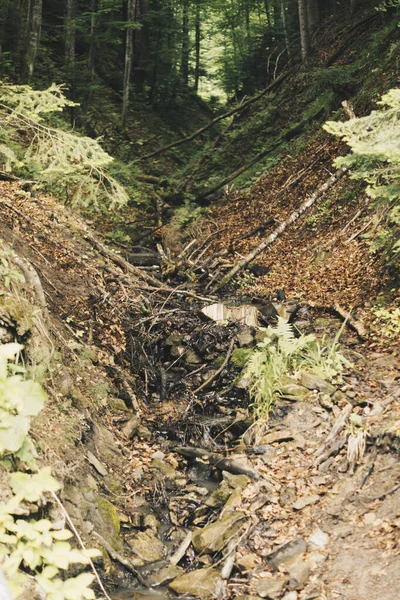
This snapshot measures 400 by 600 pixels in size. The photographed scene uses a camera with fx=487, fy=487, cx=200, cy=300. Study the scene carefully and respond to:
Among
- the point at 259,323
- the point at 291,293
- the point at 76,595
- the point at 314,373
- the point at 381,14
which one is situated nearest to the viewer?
the point at 76,595

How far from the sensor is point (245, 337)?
896cm

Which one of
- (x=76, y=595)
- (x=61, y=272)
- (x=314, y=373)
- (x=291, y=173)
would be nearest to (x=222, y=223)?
(x=291, y=173)

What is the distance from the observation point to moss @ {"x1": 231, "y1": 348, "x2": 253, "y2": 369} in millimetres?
8415

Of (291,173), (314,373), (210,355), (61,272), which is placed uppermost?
(291,173)

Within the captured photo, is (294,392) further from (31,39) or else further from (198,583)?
(31,39)

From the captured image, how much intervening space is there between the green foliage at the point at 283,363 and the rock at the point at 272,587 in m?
2.48

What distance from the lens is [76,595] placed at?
2.07 meters

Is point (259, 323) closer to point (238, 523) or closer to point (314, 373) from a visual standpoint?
point (314, 373)

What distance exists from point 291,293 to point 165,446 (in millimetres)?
4456

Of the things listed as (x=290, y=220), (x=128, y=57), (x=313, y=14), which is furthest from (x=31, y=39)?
(x=313, y=14)

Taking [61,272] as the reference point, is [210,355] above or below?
below

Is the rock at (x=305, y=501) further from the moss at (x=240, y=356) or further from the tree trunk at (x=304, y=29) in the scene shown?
the tree trunk at (x=304, y=29)

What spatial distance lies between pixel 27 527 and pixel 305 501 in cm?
390

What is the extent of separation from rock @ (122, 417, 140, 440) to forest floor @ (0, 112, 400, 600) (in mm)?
23
